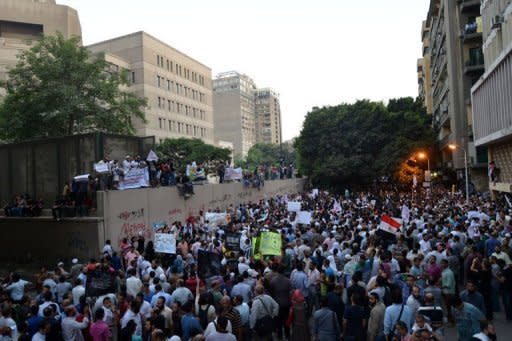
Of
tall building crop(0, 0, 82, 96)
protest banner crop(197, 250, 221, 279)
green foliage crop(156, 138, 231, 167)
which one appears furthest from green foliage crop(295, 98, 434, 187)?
tall building crop(0, 0, 82, 96)

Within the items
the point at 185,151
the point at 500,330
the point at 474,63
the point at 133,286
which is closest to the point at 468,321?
the point at 500,330

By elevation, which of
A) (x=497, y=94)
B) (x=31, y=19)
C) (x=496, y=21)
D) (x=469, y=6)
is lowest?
(x=497, y=94)

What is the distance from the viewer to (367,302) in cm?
850

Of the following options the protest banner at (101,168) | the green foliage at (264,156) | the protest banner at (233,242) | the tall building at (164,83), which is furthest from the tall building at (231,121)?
the protest banner at (233,242)

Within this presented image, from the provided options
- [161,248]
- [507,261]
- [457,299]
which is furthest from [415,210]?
[457,299]

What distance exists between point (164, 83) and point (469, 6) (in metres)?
49.6

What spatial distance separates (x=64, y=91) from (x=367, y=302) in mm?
26873

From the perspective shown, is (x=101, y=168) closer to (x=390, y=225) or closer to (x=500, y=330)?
(x=390, y=225)

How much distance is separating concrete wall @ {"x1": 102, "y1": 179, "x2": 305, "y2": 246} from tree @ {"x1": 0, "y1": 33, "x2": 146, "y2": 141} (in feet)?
33.3

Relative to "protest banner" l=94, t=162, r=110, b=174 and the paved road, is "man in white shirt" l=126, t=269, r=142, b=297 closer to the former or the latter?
the paved road

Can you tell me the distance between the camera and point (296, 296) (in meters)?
8.02

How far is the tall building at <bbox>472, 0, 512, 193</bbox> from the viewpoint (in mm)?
24547

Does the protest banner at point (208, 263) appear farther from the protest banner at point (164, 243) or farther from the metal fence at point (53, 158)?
the metal fence at point (53, 158)

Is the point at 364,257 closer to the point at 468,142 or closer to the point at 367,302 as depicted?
the point at 367,302
